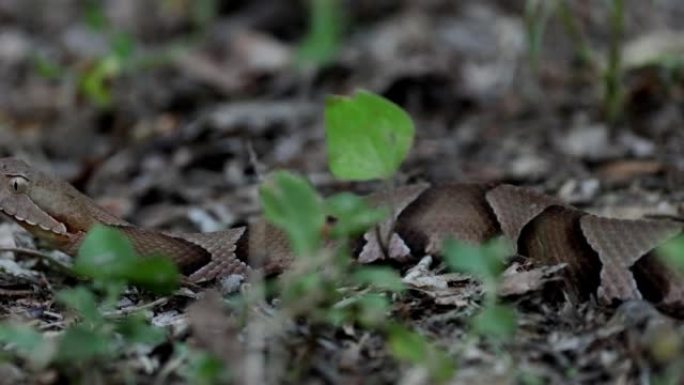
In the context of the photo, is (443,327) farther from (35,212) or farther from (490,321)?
(35,212)

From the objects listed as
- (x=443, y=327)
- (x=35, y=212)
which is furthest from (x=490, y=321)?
(x=35, y=212)

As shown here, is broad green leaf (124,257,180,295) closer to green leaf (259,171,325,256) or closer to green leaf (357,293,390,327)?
green leaf (259,171,325,256)

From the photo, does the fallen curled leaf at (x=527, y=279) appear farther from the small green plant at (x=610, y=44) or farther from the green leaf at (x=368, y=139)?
the small green plant at (x=610, y=44)

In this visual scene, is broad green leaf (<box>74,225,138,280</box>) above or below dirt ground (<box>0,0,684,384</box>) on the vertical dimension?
above

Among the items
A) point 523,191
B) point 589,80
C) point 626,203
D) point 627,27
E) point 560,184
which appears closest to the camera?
point 523,191

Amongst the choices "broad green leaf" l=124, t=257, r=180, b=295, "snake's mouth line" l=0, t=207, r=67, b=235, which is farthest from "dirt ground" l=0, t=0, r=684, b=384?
"broad green leaf" l=124, t=257, r=180, b=295

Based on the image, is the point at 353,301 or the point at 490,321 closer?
the point at 490,321

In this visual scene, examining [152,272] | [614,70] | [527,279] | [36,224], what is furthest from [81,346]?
[614,70]
